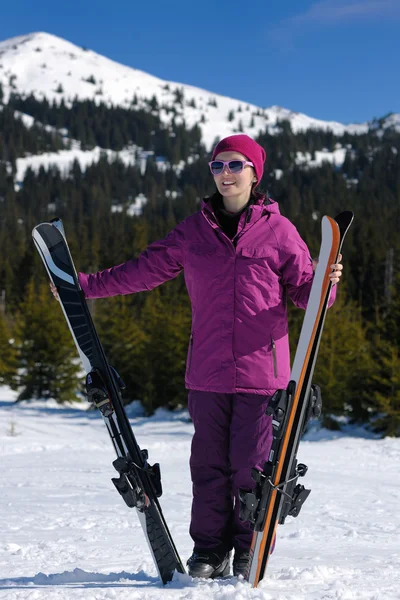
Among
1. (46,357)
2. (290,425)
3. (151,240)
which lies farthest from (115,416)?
(151,240)

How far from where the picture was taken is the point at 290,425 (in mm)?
2730

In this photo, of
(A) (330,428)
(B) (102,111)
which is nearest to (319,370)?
(A) (330,428)

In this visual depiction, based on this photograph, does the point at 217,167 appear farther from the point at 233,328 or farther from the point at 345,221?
the point at 233,328

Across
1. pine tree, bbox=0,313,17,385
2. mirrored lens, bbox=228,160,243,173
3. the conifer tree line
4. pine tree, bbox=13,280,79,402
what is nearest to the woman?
mirrored lens, bbox=228,160,243,173

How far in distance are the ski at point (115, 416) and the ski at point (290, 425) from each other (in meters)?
0.47

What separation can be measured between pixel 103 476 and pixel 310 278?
5.51 metres

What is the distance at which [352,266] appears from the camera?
176ft

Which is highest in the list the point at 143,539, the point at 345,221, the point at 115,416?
the point at 345,221

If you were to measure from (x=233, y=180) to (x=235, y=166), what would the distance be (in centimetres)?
7

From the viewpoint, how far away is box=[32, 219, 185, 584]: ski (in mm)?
2965

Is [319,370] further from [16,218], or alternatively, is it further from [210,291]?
[16,218]

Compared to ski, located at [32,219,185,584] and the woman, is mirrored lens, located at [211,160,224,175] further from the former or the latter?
ski, located at [32,219,185,584]

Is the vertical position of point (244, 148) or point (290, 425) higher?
point (244, 148)

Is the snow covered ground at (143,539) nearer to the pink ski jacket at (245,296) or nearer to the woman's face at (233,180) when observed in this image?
the pink ski jacket at (245,296)
